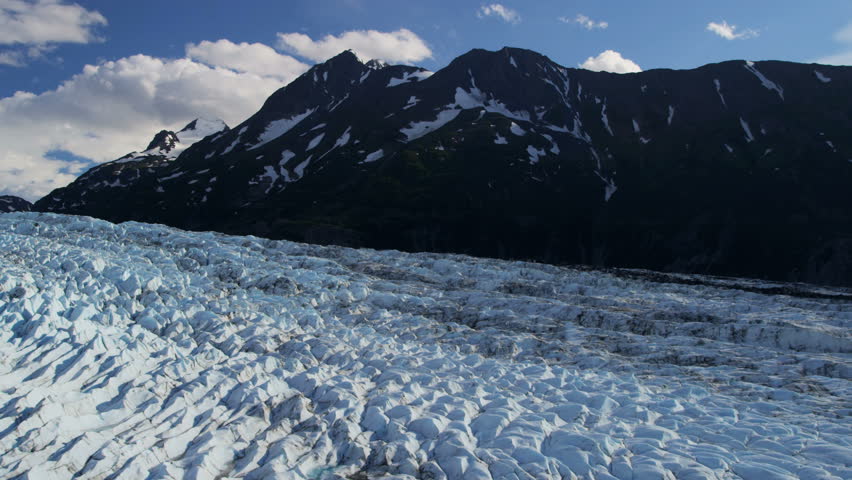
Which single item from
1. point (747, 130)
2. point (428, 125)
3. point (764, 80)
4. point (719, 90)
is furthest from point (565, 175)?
point (764, 80)

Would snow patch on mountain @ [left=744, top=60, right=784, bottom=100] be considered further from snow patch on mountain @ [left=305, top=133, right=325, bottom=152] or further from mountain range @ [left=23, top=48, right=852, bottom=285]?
snow patch on mountain @ [left=305, top=133, right=325, bottom=152]

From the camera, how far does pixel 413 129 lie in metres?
161

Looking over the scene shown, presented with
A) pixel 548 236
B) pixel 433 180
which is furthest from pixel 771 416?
pixel 433 180

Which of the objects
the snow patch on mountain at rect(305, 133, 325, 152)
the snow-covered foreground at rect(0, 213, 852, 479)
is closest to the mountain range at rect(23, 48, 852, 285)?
the snow patch on mountain at rect(305, 133, 325, 152)

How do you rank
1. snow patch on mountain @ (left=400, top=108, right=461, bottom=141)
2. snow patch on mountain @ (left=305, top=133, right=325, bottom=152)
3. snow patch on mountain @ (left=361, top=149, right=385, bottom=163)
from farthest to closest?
1. snow patch on mountain @ (left=305, top=133, right=325, bottom=152)
2. snow patch on mountain @ (left=400, top=108, right=461, bottom=141)
3. snow patch on mountain @ (left=361, top=149, right=385, bottom=163)

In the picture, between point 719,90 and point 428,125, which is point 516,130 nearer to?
point 428,125

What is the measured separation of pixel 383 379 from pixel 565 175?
122 metres

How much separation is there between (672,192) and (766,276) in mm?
33020

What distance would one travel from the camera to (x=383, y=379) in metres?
19.0

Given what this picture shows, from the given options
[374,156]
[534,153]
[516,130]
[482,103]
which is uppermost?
[482,103]

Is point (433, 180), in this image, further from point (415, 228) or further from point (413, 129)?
point (413, 129)

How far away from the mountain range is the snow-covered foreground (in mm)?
75508

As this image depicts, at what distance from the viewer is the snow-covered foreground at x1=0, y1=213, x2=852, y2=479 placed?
1324cm

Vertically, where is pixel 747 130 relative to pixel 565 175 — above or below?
above
